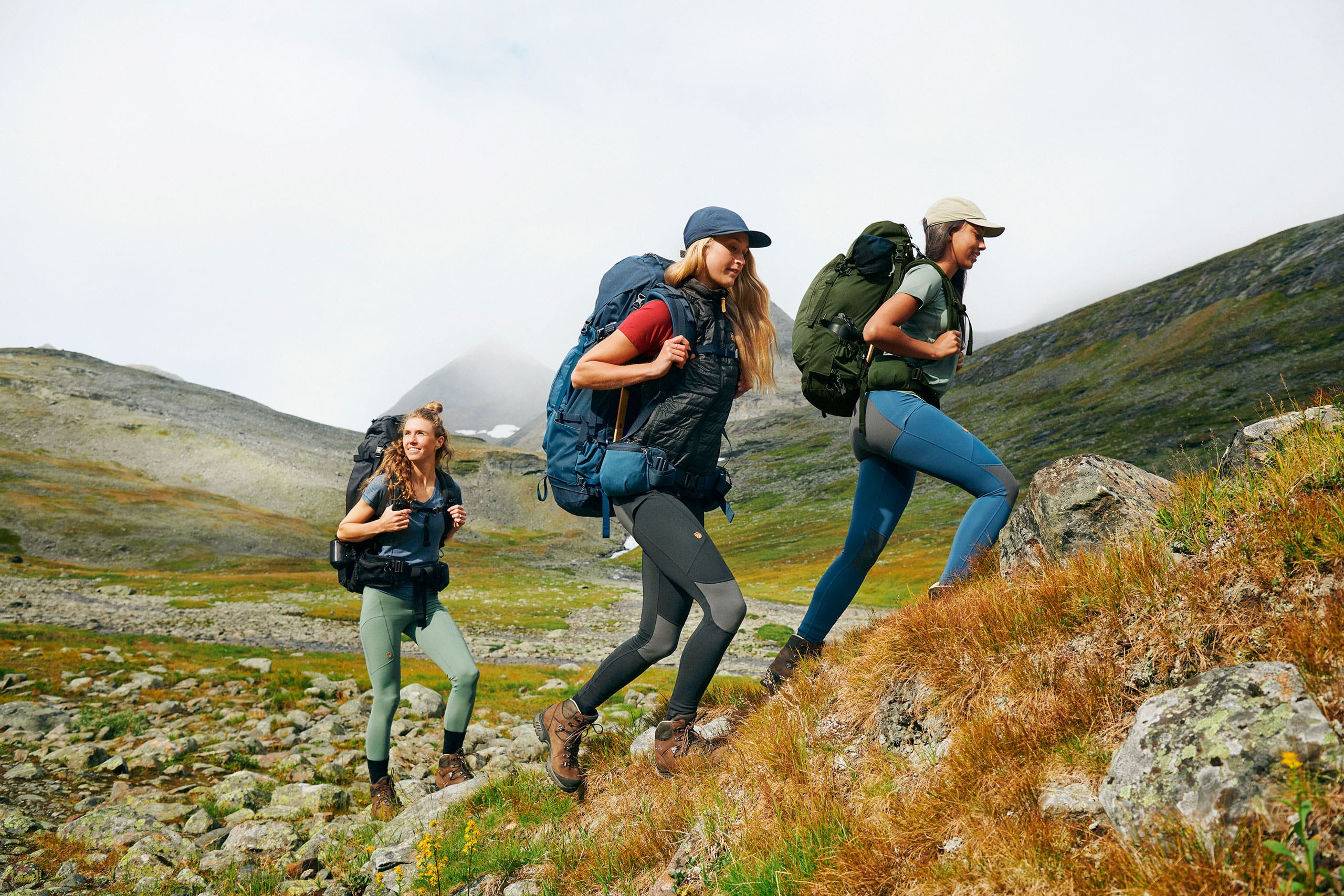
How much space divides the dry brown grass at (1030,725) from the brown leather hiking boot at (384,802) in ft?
11.1

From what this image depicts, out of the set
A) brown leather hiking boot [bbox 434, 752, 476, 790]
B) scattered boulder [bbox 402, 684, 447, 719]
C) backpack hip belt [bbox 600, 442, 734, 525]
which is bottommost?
scattered boulder [bbox 402, 684, 447, 719]

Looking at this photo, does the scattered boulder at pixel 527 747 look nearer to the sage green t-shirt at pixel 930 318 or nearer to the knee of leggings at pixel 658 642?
the knee of leggings at pixel 658 642

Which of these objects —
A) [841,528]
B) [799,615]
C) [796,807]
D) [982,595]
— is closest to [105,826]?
[796,807]

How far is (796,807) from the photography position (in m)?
3.80

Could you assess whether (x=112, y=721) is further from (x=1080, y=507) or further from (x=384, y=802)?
(x=1080, y=507)

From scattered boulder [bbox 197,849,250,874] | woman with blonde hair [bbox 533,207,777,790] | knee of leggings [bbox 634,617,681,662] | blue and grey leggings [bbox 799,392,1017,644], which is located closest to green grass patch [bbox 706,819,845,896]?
woman with blonde hair [bbox 533,207,777,790]

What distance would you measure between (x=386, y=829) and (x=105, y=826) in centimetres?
364

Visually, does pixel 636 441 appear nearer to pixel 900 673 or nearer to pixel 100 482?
pixel 900 673

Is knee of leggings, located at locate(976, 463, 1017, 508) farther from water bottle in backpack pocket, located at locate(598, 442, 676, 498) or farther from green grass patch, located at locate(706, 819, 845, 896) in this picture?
green grass patch, located at locate(706, 819, 845, 896)

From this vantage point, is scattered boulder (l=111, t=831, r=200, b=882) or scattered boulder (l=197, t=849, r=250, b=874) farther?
scattered boulder (l=197, t=849, r=250, b=874)

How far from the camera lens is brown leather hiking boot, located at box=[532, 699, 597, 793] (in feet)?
17.7

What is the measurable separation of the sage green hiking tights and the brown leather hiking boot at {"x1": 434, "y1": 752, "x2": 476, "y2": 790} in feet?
0.91

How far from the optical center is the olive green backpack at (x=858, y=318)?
17.8 feet

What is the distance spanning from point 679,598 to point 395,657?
158 inches
